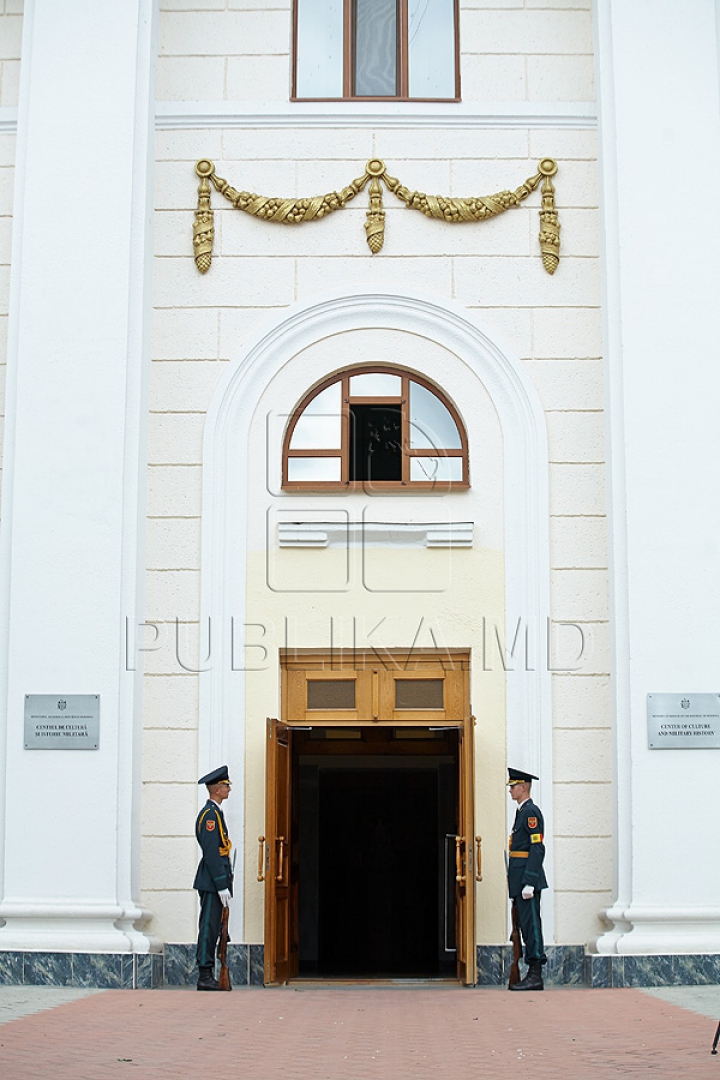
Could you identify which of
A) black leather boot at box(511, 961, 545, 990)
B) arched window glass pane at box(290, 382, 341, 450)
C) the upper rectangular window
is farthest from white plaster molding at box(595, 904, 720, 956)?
the upper rectangular window

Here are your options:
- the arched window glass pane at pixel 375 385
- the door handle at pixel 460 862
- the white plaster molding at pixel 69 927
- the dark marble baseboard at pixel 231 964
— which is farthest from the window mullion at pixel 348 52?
the dark marble baseboard at pixel 231 964

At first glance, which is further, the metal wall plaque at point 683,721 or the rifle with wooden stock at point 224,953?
the metal wall plaque at point 683,721

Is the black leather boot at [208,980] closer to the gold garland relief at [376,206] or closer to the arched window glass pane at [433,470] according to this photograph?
the arched window glass pane at [433,470]

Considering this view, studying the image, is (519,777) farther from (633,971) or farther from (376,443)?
(376,443)

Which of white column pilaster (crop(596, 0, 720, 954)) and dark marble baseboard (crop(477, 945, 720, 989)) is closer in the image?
dark marble baseboard (crop(477, 945, 720, 989))

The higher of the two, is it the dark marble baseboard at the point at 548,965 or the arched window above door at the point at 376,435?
the arched window above door at the point at 376,435

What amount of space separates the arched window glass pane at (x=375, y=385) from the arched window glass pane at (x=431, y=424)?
14cm

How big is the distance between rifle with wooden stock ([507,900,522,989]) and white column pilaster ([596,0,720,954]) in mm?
610

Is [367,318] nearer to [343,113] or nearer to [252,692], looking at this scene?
[343,113]

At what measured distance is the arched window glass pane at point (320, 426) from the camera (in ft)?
40.5

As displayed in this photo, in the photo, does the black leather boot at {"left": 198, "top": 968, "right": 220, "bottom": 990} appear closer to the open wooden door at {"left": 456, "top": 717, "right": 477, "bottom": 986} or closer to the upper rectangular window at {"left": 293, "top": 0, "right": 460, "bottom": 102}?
the open wooden door at {"left": 456, "top": 717, "right": 477, "bottom": 986}

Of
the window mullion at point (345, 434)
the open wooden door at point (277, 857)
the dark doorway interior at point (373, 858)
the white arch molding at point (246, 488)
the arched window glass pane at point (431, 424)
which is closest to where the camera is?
the open wooden door at point (277, 857)

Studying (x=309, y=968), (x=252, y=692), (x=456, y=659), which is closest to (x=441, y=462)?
(x=456, y=659)

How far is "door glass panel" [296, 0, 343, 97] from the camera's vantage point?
1288 cm
